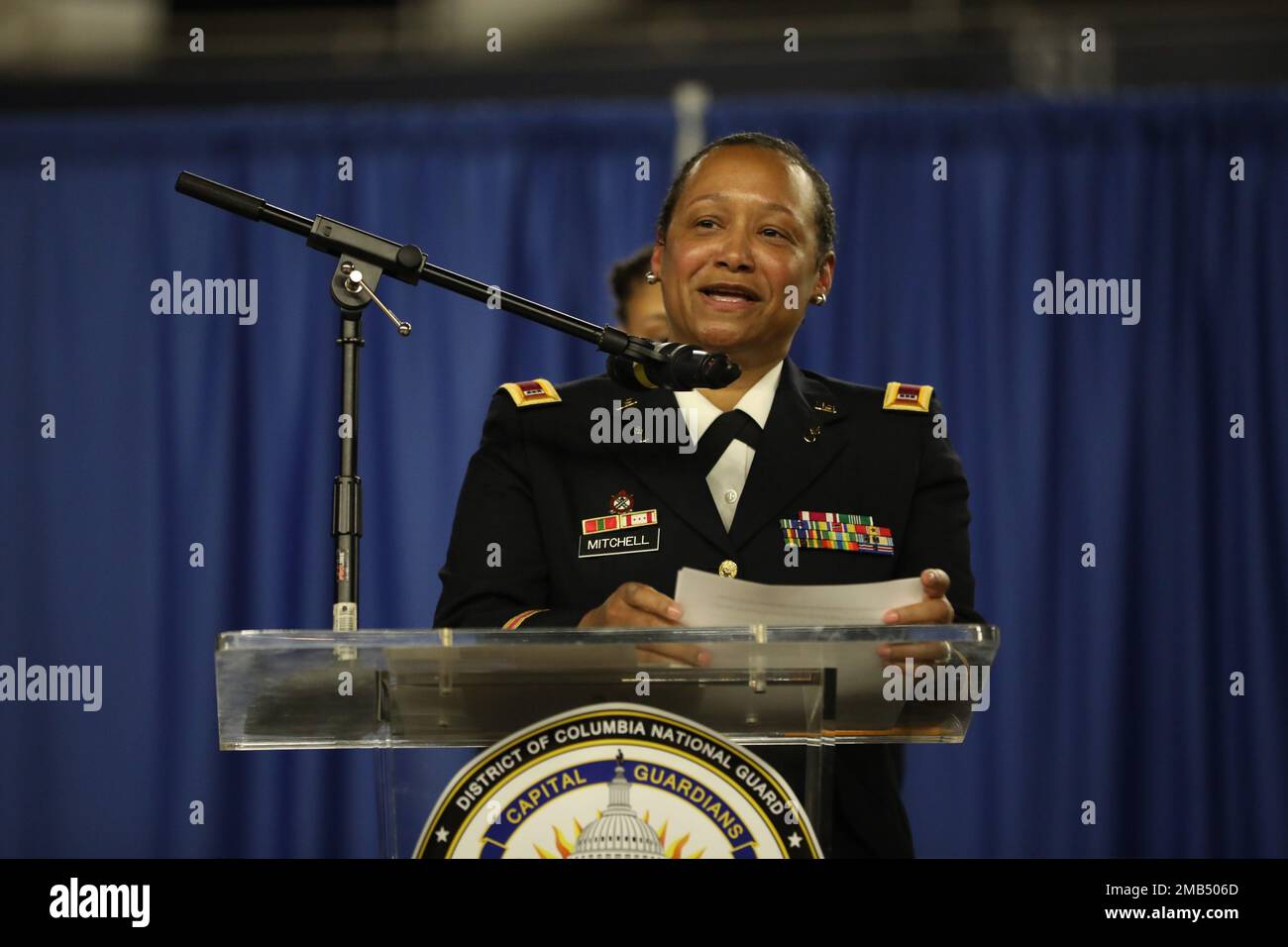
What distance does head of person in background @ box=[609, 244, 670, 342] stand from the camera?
11.2ft

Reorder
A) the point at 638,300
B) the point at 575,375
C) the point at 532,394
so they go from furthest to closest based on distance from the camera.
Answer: the point at 575,375, the point at 638,300, the point at 532,394

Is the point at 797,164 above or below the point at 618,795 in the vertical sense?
above

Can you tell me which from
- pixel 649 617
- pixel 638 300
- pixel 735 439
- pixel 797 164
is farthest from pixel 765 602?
pixel 638 300

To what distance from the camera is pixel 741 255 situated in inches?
87.4

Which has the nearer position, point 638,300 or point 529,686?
point 529,686

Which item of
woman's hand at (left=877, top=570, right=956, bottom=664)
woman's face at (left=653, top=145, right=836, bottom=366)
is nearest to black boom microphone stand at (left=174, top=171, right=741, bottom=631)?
woman's hand at (left=877, top=570, right=956, bottom=664)

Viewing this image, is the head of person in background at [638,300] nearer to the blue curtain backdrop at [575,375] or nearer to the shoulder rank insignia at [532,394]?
the blue curtain backdrop at [575,375]

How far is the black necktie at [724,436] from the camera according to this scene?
85.6 inches

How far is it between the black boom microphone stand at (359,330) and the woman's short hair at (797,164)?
610 millimetres

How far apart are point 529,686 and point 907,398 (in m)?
0.96

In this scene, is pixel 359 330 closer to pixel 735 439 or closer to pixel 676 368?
pixel 676 368
